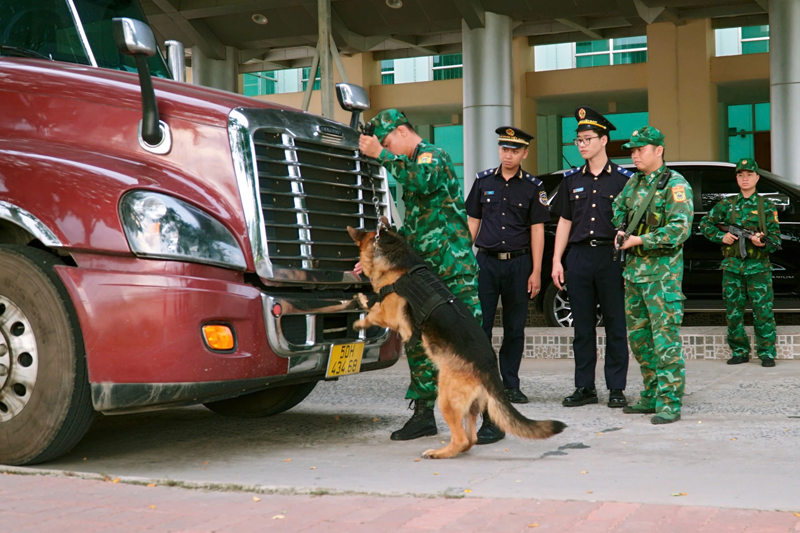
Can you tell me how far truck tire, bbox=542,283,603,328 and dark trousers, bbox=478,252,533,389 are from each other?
3433 mm

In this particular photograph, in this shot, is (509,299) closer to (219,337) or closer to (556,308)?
(219,337)

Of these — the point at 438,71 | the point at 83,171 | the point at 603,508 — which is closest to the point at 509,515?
the point at 603,508

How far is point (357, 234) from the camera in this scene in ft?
16.9

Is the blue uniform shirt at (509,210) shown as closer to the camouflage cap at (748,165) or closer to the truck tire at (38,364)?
the camouflage cap at (748,165)

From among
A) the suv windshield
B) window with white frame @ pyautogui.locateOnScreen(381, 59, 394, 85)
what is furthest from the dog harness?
window with white frame @ pyautogui.locateOnScreen(381, 59, 394, 85)

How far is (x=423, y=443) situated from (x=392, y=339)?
0.63 meters

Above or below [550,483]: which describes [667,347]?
above

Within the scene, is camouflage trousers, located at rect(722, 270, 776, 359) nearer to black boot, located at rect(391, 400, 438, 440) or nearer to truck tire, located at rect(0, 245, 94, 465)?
black boot, located at rect(391, 400, 438, 440)

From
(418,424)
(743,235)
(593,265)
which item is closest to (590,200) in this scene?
(593,265)

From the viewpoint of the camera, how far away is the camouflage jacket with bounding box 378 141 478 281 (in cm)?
534

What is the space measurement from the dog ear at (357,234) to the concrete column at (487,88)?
10.8m

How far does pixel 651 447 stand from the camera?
205 inches

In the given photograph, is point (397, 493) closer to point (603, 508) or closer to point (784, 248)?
point (603, 508)

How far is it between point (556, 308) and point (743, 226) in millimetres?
2216
